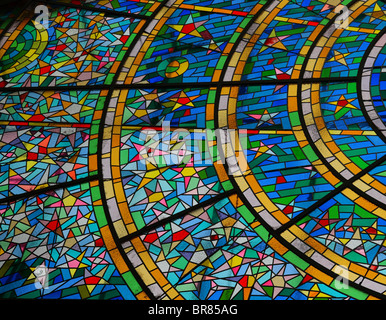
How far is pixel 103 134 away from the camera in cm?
888

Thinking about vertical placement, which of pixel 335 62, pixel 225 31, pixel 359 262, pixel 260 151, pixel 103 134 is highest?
pixel 225 31

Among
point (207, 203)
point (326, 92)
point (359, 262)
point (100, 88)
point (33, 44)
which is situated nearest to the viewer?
point (359, 262)

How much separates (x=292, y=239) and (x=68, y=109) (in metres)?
3.25

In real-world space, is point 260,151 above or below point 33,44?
below

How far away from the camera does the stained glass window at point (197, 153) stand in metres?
7.52

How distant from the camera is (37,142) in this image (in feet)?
29.7

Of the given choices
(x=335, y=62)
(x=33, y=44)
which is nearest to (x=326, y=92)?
(x=335, y=62)

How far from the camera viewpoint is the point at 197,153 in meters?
8.53

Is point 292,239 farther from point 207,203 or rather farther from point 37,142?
point 37,142

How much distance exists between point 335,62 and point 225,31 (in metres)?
1.52

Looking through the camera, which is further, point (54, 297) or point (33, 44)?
point (33, 44)

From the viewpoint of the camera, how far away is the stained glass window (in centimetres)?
752

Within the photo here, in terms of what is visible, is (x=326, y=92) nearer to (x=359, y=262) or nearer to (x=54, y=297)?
(x=359, y=262)

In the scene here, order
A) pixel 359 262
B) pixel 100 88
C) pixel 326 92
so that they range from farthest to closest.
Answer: pixel 100 88 < pixel 326 92 < pixel 359 262
